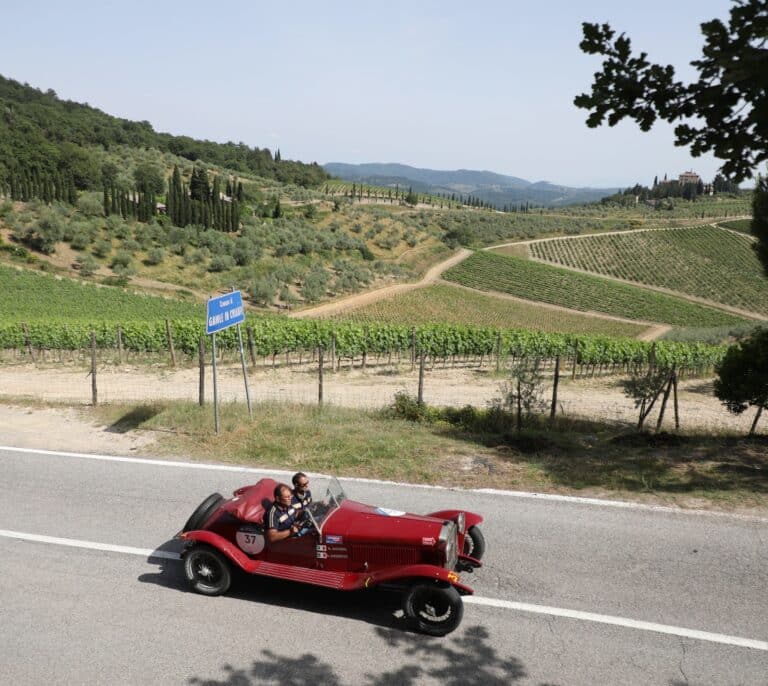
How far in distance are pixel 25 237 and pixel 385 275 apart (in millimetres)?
36868

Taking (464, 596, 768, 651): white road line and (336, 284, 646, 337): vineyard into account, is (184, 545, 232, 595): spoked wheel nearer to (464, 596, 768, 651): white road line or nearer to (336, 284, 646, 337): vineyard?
(464, 596, 768, 651): white road line

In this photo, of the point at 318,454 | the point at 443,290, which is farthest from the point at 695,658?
the point at 443,290

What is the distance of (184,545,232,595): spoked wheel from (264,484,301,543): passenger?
672 millimetres

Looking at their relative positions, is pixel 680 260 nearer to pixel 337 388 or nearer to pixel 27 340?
pixel 337 388

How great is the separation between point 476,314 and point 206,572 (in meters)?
54.7

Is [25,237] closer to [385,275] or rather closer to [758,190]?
[385,275]

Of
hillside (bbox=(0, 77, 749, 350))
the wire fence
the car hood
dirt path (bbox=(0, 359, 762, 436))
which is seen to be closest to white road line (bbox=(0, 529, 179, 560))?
the car hood

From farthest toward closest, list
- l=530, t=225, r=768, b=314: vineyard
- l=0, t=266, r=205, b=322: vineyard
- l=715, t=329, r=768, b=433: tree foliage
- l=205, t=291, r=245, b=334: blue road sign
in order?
1. l=530, t=225, r=768, b=314: vineyard
2. l=0, t=266, r=205, b=322: vineyard
3. l=715, t=329, r=768, b=433: tree foliage
4. l=205, t=291, r=245, b=334: blue road sign

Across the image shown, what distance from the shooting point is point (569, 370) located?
29.0 metres

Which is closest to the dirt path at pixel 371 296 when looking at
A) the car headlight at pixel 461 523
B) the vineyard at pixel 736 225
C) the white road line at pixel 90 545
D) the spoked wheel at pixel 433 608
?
the white road line at pixel 90 545

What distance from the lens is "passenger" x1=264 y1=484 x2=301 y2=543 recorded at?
260 inches

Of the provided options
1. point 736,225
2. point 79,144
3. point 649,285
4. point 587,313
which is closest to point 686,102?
point 587,313

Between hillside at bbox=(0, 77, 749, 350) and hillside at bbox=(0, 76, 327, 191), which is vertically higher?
hillside at bbox=(0, 76, 327, 191)

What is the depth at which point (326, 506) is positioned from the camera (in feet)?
22.3
